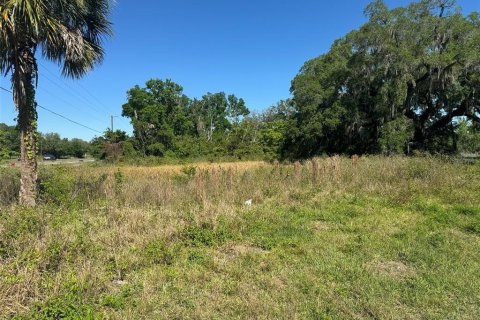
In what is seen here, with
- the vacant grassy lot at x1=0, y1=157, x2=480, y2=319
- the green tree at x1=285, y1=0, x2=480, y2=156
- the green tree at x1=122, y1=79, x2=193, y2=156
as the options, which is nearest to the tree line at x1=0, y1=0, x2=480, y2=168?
the green tree at x1=285, y1=0, x2=480, y2=156

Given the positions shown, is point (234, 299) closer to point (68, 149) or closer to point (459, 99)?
point (459, 99)

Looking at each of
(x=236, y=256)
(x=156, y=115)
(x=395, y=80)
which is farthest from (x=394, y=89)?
(x=156, y=115)

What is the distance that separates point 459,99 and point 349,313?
2148cm

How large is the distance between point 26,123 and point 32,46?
1.71 metres

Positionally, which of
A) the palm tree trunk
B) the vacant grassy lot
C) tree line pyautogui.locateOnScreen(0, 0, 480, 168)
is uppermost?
tree line pyautogui.locateOnScreen(0, 0, 480, 168)

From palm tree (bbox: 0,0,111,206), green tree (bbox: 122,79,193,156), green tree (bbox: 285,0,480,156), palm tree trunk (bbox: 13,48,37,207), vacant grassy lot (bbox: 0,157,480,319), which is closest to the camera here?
vacant grassy lot (bbox: 0,157,480,319)

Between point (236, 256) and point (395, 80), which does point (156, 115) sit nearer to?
point (395, 80)

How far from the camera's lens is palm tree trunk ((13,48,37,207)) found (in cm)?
709

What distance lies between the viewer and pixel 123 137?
48781mm

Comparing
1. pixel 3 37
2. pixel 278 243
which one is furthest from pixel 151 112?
pixel 278 243

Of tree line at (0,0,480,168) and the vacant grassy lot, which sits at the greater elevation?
tree line at (0,0,480,168)

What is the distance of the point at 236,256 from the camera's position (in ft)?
15.7

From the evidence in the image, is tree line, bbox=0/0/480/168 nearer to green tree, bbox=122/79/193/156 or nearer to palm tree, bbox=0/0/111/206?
palm tree, bbox=0/0/111/206

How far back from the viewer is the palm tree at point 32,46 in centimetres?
630
